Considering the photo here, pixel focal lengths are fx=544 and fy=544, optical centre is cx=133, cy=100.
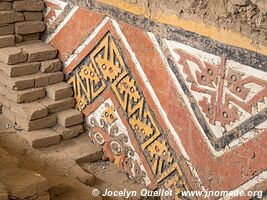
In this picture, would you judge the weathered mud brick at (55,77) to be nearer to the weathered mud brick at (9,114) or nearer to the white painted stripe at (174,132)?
the weathered mud brick at (9,114)

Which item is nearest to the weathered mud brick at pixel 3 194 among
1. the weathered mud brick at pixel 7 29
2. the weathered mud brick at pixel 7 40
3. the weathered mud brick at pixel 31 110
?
the weathered mud brick at pixel 31 110

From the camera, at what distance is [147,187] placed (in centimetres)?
451

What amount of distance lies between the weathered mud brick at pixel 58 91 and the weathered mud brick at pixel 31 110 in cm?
17

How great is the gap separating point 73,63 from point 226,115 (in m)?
1.88

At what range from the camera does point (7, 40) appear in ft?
16.9

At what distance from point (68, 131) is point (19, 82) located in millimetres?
629

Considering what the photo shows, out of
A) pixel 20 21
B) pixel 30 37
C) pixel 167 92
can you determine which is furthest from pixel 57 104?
pixel 167 92

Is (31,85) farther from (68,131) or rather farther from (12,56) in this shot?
(68,131)

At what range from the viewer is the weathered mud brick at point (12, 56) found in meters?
4.95

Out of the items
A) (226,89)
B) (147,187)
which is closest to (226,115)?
(226,89)

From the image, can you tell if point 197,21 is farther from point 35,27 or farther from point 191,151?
point 35,27

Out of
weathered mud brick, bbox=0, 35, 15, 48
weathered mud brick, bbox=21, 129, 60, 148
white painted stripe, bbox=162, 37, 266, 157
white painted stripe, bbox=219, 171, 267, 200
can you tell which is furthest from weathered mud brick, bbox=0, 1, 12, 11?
white painted stripe, bbox=219, 171, 267, 200

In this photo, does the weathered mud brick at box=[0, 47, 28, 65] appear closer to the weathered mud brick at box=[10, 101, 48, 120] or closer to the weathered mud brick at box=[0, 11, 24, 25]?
the weathered mud brick at box=[0, 11, 24, 25]

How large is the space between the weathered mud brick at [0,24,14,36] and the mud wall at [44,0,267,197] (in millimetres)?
390
